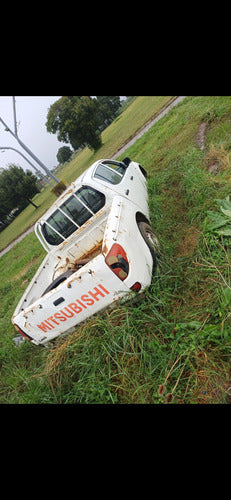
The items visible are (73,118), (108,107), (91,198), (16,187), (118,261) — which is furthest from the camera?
(108,107)

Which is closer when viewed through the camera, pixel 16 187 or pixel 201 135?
pixel 201 135

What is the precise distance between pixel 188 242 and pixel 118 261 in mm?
1423

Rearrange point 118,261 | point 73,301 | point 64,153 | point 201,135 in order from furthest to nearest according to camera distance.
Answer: point 64,153 < point 201,135 < point 73,301 < point 118,261

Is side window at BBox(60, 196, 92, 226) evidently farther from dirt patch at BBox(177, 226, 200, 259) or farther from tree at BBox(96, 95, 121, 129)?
tree at BBox(96, 95, 121, 129)

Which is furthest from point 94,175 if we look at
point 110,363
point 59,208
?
point 110,363

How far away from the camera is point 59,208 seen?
3.81m

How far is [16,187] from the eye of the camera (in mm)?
30234

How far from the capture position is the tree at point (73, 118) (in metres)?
21.1

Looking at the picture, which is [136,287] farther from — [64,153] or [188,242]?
[64,153]

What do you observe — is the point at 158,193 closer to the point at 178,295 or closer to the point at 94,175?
the point at 94,175

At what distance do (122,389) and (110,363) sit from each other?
29cm

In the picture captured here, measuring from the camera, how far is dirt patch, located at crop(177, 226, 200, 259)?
3104 mm

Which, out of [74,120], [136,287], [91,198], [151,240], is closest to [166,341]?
[136,287]

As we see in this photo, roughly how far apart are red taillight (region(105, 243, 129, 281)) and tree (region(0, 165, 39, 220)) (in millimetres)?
30796
